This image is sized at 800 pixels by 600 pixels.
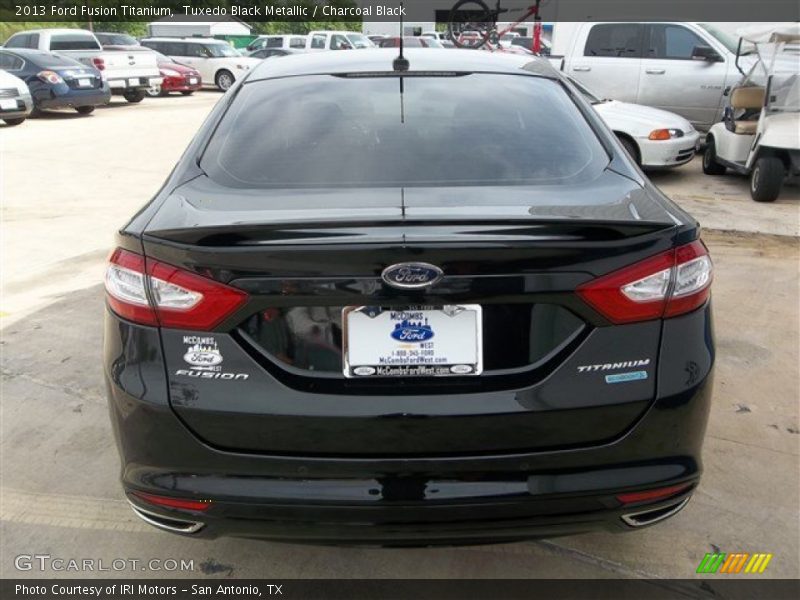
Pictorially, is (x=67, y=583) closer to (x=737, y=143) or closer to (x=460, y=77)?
(x=460, y=77)

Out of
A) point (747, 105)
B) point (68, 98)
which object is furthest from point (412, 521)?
point (68, 98)

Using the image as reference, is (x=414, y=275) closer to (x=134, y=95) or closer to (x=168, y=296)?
(x=168, y=296)

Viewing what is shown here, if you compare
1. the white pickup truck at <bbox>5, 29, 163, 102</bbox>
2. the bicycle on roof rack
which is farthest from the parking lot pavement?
the bicycle on roof rack

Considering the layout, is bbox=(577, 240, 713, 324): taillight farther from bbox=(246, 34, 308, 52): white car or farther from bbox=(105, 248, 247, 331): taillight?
bbox=(246, 34, 308, 52): white car

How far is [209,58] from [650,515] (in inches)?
926

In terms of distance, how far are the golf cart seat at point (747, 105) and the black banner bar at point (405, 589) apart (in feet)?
23.8

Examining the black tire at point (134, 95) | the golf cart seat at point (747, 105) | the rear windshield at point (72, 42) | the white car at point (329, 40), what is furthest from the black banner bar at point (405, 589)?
the white car at point (329, 40)

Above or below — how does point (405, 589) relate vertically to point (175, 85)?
above

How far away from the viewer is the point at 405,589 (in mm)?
2436

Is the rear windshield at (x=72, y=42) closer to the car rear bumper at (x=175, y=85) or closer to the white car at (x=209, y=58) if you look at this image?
the car rear bumper at (x=175, y=85)

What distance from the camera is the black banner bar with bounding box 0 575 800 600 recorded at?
2.40 meters

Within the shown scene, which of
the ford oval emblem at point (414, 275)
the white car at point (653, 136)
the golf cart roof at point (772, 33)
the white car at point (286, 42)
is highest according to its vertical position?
the golf cart roof at point (772, 33)

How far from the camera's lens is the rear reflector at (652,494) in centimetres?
196

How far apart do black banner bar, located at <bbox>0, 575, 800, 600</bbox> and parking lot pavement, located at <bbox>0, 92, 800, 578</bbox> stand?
4 cm
